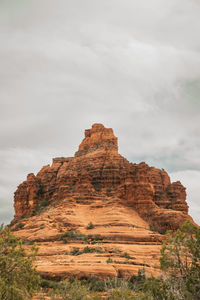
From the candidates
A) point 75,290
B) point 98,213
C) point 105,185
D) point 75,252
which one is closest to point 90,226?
point 98,213

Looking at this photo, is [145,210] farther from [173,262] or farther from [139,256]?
[173,262]

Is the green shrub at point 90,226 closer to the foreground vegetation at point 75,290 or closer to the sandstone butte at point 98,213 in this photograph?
the sandstone butte at point 98,213

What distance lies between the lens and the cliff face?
237 feet

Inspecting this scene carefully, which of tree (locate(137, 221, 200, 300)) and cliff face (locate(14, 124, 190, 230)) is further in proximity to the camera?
cliff face (locate(14, 124, 190, 230))

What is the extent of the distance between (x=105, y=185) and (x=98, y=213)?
749 inches

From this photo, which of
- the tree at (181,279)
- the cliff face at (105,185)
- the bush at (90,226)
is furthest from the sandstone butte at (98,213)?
the tree at (181,279)

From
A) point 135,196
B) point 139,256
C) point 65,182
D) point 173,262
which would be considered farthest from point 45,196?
point 173,262

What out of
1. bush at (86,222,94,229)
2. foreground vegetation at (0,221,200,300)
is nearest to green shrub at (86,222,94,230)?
bush at (86,222,94,229)

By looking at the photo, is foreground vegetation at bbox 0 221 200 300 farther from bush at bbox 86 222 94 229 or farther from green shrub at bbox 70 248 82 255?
bush at bbox 86 222 94 229

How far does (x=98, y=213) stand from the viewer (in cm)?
6956

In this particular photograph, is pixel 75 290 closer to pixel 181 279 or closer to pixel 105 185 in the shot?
pixel 181 279

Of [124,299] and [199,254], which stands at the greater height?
[199,254]

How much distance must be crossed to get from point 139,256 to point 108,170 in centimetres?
4532

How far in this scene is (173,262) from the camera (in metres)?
24.7
